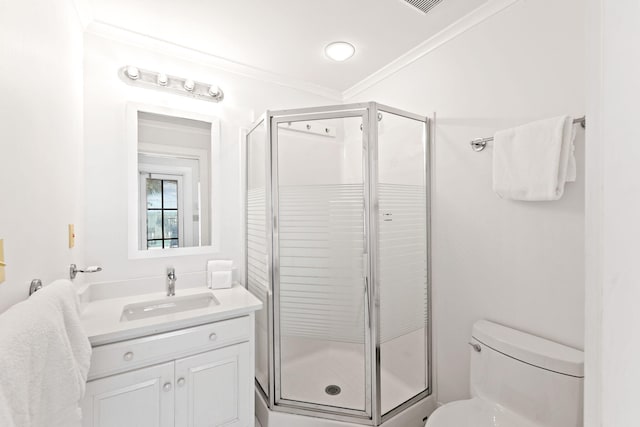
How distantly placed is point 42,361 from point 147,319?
0.73m

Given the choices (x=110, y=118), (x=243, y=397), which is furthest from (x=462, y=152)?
(x=110, y=118)

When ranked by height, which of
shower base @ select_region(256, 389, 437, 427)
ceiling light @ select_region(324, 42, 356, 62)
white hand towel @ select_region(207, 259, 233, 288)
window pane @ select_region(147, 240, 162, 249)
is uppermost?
ceiling light @ select_region(324, 42, 356, 62)

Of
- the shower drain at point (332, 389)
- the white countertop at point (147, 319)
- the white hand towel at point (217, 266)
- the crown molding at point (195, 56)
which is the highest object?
the crown molding at point (195, 56)

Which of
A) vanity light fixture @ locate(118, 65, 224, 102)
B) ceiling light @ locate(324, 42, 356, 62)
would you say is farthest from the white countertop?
ceiling light @ locate(324, 42, 356, 62)

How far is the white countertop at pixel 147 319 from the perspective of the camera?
1314 mm

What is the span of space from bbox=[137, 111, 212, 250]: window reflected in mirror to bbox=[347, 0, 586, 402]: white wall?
61.6 inches

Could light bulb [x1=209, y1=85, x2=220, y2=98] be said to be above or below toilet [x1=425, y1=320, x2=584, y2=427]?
above

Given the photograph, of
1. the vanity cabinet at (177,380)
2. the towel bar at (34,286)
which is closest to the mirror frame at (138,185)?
the vanity cabinet at (177,380)

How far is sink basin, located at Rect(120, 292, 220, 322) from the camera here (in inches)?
66.2

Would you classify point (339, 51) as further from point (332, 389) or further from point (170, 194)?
point (332, 389)

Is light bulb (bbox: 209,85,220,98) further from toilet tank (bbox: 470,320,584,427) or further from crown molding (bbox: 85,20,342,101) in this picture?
toilet tank (bbox: 470,320,584,427)

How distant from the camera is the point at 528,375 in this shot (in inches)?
50.4

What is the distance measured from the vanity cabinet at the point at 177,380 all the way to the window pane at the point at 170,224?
73cm

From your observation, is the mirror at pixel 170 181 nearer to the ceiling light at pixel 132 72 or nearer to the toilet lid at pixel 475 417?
the ceiling light at pixel 132 72
